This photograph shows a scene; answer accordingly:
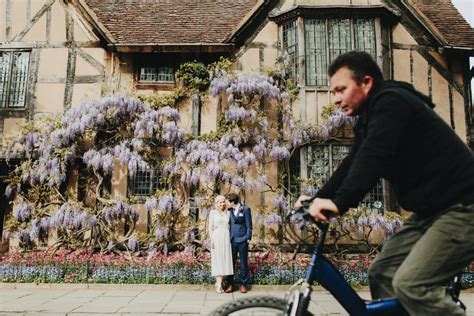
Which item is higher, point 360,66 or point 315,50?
point 315,50

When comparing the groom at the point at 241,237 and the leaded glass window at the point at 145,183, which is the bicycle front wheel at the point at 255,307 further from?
the leaded glass window at the point at 145,183

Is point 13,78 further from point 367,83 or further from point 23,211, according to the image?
point 367,83

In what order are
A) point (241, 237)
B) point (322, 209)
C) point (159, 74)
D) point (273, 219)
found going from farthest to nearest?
point (159, 74) < point (273, 219) < point (241, 237) < point (322, 209)

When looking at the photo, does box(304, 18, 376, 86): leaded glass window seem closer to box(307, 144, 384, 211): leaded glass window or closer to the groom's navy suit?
box(307, 144, 384, 211): leaded glass window

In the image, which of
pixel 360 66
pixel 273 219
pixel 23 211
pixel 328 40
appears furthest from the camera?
pixel 328 40

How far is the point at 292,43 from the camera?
11.0 metres

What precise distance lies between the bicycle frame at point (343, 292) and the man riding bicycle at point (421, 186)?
10 cm

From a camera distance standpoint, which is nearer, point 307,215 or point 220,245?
point 307,215

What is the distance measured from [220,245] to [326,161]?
13.3ft

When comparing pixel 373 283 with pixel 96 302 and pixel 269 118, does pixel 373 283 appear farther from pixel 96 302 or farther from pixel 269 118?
pixel 269 118

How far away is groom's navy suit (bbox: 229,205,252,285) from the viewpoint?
25.6 ft

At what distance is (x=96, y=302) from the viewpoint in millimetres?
6695

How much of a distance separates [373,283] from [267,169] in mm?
8092

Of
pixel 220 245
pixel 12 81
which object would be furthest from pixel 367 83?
pixel 12 81
